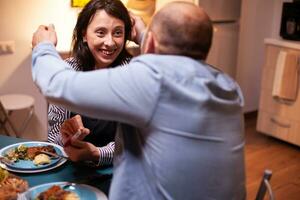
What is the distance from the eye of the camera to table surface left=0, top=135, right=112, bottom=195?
1.41 m

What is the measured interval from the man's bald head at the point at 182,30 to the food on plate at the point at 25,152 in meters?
0.73

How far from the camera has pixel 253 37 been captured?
445cm

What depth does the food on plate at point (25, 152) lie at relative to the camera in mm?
1530

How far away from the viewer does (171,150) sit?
0.97 m

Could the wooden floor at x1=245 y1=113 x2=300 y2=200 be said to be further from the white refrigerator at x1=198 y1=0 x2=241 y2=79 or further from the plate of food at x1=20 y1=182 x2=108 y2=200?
the plate of food at x1=20 y1=182 x2=108 y2=200

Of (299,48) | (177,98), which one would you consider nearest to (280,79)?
(299,48)

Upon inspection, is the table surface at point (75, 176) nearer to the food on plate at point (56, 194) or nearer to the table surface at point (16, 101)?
the food on plate at point (56, 194)

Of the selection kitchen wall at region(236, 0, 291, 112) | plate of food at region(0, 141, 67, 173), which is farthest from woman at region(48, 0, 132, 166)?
kitchen wall at region(236, 0, 291, 112)

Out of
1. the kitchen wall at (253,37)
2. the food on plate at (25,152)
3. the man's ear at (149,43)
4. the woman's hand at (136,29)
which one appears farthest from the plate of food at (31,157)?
the kitchen wall at (253,37)

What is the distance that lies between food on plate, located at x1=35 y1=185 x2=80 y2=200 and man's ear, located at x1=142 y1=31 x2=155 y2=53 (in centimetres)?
51

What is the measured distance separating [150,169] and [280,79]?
2.97m

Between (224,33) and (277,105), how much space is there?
837 millimetres

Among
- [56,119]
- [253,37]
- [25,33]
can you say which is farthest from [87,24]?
[253,37]

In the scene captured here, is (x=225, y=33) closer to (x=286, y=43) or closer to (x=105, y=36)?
(x=286, y=43)
